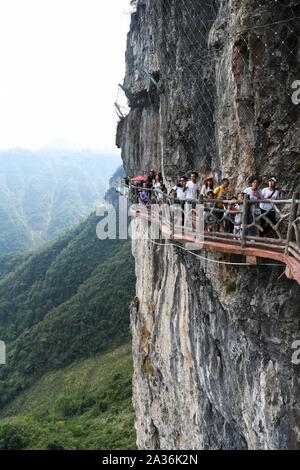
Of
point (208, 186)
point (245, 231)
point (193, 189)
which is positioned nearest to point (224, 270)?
point (245, 231)

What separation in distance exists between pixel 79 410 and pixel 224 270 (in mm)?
42660

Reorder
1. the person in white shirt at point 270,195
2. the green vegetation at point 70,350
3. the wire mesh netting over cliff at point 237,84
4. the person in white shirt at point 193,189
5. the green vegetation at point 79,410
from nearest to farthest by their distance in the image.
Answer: the person in white shirt at point 270,195 → the wire mesh netting over cliff at point 237,84 → the person in white shirt at point 193,189 → the green vegetation at point 79,410 → the green vegetation at point 70,350

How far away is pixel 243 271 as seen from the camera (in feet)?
35.2

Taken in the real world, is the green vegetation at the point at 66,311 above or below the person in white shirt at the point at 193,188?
below

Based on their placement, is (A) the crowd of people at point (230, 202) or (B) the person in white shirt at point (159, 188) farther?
(B) the person in white shirt at point (159, 188)

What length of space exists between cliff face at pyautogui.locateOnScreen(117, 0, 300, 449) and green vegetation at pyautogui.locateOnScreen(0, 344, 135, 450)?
56.0ft

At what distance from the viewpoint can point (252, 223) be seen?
32.0 feet

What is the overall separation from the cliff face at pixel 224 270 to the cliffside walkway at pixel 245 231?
0.79m

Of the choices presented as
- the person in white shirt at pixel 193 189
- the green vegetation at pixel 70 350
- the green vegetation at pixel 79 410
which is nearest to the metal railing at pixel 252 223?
the person in white shirt at pixel 193 189

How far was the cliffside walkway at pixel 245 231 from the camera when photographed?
8562 mm

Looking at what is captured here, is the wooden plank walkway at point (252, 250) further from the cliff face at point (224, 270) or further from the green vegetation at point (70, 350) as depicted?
the green vegetation at point (70, 350)

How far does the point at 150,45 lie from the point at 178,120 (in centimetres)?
735

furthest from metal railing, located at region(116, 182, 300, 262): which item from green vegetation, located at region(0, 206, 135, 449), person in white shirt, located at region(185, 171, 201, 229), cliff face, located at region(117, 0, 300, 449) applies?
green vegetation, located at region(0, 206, 135, 449)

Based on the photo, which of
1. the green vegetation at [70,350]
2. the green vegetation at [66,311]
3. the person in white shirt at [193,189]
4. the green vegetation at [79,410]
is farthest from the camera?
the green vegetation at [66,311]
